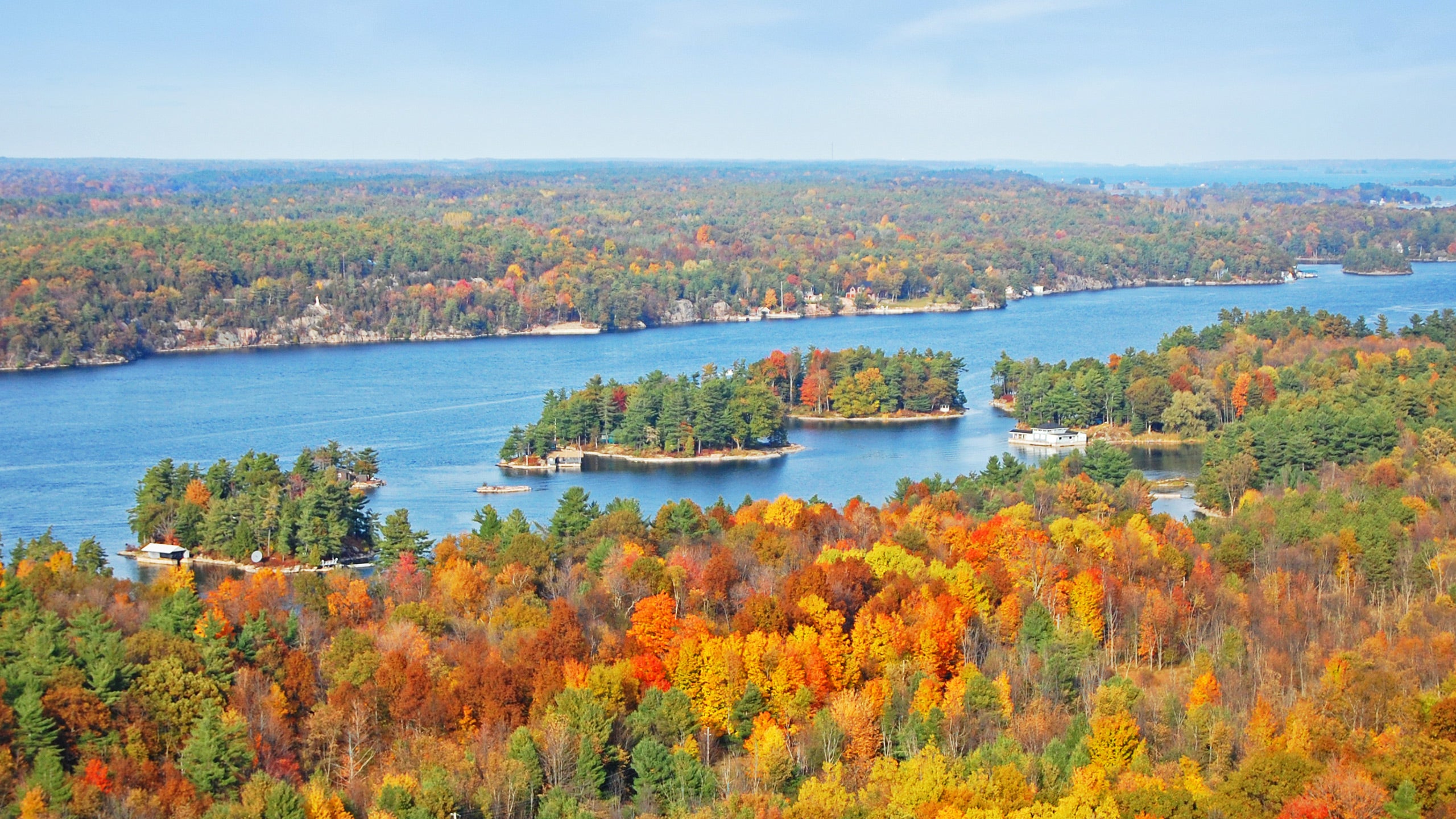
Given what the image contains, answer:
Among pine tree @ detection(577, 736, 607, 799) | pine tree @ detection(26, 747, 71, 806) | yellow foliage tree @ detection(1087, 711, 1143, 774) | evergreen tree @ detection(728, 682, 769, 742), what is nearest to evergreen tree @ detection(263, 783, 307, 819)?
pine tree @ detection(26, 747, 71, 806)

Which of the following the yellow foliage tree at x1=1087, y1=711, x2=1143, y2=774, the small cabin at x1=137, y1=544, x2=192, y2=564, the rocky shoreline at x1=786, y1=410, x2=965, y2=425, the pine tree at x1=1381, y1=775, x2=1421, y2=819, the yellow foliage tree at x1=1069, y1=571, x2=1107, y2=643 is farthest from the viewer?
the rocky shoreline at x1=786, y1=410, x2=965, y2=425

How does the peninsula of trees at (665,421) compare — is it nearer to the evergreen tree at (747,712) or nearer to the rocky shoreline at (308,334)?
the evergreen tree at (747,712)

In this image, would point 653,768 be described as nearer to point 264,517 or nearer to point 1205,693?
point 1205,693

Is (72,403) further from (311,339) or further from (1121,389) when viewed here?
(1121,389)

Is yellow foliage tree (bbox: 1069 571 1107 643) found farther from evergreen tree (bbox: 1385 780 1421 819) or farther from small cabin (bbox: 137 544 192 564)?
small cabin (bbox: 137 544 192 564)

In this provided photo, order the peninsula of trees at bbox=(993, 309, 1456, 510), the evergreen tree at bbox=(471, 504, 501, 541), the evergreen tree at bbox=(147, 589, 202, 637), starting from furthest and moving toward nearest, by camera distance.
Answer: the peninsula of trees at bbox=(993, 309, 1456, 510) < the evergreen tree at bbox=(471, 504, 501, 541) < the evergreen tree at bbox=(147, 589, 202, 637)

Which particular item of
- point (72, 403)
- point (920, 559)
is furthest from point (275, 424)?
point (920, 559)
